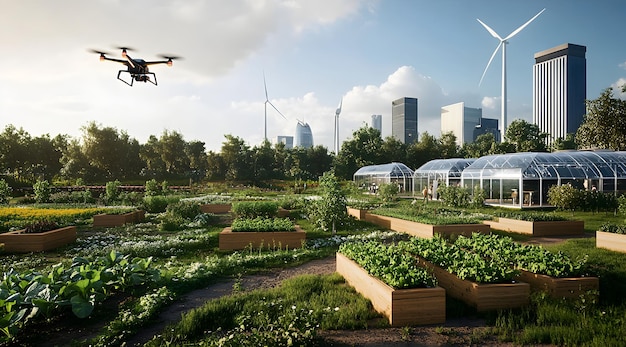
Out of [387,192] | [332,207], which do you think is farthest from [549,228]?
[387,192]

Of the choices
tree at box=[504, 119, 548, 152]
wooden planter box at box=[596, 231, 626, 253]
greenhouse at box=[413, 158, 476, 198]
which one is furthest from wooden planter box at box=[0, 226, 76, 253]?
tree at box=[504, 119, 548, 152]

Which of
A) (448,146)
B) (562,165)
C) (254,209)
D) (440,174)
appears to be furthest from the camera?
(448,146)

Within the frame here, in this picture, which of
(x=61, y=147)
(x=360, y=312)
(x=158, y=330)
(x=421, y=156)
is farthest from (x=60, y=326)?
(x=61, y=147)

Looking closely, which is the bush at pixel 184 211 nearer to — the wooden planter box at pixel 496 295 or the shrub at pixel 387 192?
the shrub at pixel 387 192

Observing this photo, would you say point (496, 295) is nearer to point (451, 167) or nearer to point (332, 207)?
point (332, 207)

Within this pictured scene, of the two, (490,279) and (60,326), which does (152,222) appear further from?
(490,279)

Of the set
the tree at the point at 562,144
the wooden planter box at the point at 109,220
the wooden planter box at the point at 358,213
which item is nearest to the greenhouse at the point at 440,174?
the wooden planter box at the point at 358,213
